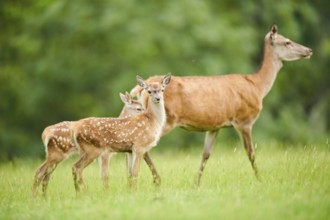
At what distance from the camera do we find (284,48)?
43.0 feet

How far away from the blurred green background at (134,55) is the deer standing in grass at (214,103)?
8592 millimetres

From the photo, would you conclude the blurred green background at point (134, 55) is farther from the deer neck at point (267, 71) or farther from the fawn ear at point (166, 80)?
the fawn ear at point (166, 80)

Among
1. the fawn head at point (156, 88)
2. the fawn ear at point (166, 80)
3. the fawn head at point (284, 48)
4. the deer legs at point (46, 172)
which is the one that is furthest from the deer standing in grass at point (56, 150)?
the fawn head at point (284, 48)

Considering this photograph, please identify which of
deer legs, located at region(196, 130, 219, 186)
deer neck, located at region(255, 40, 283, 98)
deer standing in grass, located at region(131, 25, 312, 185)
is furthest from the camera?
deer neck, located at region(255, 40, 283, 98)

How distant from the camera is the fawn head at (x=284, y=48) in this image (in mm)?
13070

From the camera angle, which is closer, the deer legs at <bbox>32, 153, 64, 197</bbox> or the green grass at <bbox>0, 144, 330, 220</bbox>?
the green grass at <bbox>0, 144, 330, 220</bbox>

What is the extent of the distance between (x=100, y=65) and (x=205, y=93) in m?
12.2

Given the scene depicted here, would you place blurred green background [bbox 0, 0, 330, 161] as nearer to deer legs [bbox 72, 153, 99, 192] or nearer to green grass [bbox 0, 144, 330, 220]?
green grass [bbox 0, 144, 330, 220]

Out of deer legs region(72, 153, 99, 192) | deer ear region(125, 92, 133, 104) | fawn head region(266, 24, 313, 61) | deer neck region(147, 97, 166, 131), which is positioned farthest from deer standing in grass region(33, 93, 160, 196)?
fawn head region(266, 24, 313, 61)

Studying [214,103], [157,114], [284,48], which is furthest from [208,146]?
[284,48]

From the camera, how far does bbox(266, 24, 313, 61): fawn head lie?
13.1 meters

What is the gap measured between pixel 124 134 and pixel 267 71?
3.29m

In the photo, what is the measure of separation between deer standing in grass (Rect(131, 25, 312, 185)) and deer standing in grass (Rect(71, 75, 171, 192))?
0.37 meters

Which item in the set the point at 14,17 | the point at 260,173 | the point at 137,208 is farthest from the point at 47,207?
the point at 14,17
